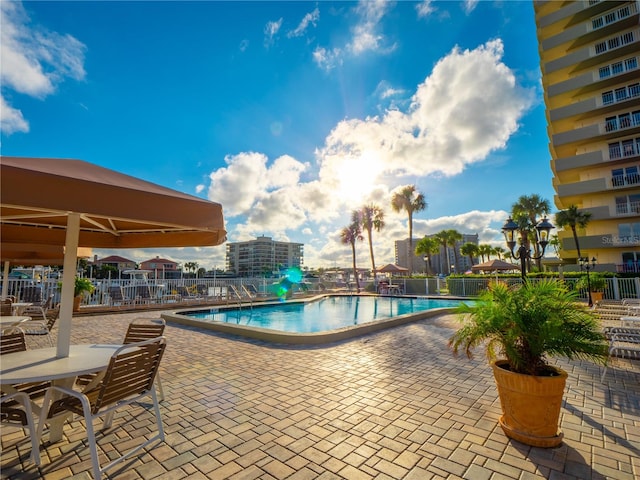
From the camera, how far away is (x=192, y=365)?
4578 mm

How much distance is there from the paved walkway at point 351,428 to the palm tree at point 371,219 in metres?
27.5

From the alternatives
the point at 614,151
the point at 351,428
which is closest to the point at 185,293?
the point at 351,428

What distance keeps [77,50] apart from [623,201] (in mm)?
31288

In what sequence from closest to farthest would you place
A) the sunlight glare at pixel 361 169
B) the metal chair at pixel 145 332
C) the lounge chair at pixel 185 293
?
the metal chair at pixel 145 332, the sunlight glare at pixel 361 169, the lounge chair at pixel 185 293

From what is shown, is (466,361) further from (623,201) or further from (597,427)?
(623,201)

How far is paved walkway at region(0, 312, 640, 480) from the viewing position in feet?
6.82

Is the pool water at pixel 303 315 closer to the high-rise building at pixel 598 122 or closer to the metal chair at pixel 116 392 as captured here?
the metal chair at pixel 116 392

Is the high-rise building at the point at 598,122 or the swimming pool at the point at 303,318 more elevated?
the high-rise building at the point at 598,122

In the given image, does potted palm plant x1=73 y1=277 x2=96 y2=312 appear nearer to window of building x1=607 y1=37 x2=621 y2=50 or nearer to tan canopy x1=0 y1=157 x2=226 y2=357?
tan canopy x1=0 y1=157 x2=226 y2=357

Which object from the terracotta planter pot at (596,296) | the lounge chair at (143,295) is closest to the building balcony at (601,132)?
the terracotta planter pot at (596,296)

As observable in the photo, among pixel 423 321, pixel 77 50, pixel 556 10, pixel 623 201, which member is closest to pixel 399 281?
pixel 423 321

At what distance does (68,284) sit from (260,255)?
4539 inches

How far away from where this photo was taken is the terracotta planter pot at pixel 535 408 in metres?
2.35

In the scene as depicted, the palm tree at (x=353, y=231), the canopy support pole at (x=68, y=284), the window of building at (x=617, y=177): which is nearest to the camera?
the canopy support pole at (x=68, y=284)
